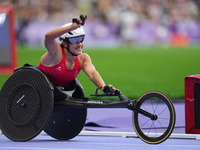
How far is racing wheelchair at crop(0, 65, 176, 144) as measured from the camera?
5.28m

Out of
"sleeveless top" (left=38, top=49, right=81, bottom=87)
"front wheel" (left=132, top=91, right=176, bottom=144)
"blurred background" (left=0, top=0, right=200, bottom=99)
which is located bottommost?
"blurred background" (left=0, top=0, right=200, bottom=99)

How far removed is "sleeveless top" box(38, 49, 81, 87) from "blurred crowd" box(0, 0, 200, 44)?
2698 cm

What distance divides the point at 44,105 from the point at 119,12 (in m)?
31.2

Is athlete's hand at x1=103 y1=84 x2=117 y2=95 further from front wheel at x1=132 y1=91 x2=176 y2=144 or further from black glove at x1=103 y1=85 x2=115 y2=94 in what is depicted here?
front wheel at x1=132 y1=91 x2=176 y2=144

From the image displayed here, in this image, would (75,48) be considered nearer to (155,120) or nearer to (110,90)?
(110,90)

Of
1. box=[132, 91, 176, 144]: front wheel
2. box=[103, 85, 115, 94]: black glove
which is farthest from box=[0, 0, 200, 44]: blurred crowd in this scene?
box=[103, 85, 115, 94]: black glove

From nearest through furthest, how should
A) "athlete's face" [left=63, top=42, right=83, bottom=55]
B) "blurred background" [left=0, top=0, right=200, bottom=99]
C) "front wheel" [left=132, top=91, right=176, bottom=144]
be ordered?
1. "front wheel" [left=132, top=91, right=176, bottom=144]
2. "athlete's face" [left=63, top=42, right=83, bottom=55]
3. "blurred background" [left=0, top=0, right=200, bottom=99]

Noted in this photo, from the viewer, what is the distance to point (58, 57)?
550cm

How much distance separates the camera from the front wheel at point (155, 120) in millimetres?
5074

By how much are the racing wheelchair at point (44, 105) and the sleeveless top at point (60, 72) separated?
11cm

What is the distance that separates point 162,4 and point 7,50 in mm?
23413

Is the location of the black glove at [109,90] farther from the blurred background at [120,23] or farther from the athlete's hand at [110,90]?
the blurred background at [120,23]

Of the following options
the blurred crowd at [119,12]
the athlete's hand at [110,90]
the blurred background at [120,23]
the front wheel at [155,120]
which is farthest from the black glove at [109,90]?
the blurred crowd at [119,12]

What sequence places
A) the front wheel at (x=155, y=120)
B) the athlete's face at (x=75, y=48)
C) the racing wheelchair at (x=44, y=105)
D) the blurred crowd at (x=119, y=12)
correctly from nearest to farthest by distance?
the front wheel at (x=155, y=120), the racing wheelchair at (x=44, y=105), the athlete's face at (x=75, y=48), the blurred crowd at (x=119, y=12)
